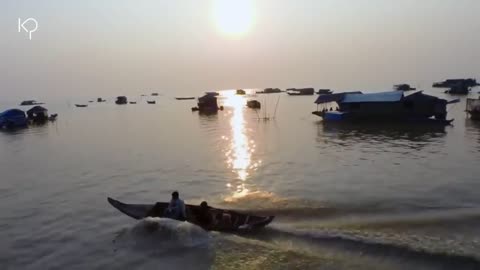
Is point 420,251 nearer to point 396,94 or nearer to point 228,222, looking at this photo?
point 228,222

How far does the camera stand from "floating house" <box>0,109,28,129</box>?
6353 centimetres

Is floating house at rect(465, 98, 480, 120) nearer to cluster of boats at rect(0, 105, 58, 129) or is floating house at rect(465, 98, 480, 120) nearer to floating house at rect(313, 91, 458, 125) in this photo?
floating house at rect(313, 91, 458, 125)

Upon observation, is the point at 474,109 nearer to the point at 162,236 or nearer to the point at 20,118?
the point at 162,236

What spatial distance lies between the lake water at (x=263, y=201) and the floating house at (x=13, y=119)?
939 inches

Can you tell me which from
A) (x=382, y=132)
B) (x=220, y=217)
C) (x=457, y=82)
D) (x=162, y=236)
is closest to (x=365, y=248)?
(x=220, y=217)

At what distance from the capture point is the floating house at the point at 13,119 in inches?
2501

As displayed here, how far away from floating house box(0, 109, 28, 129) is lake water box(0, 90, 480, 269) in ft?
78.3

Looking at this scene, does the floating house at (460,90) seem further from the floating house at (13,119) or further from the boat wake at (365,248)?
the boat wake at (365,248)

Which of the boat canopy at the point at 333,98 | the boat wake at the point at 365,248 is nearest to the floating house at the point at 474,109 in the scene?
the boat canopy at the point at 333,98

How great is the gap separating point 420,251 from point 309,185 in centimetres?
1007

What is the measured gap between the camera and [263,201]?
2059 centimetres

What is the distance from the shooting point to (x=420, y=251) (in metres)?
13.4

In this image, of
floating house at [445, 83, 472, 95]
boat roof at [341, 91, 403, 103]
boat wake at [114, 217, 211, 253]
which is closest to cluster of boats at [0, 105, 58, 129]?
boat roof at [341, 91, 403, 103]

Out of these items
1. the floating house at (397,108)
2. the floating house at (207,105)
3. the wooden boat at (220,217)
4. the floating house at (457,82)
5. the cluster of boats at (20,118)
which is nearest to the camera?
the wooden boat at (220,217)
